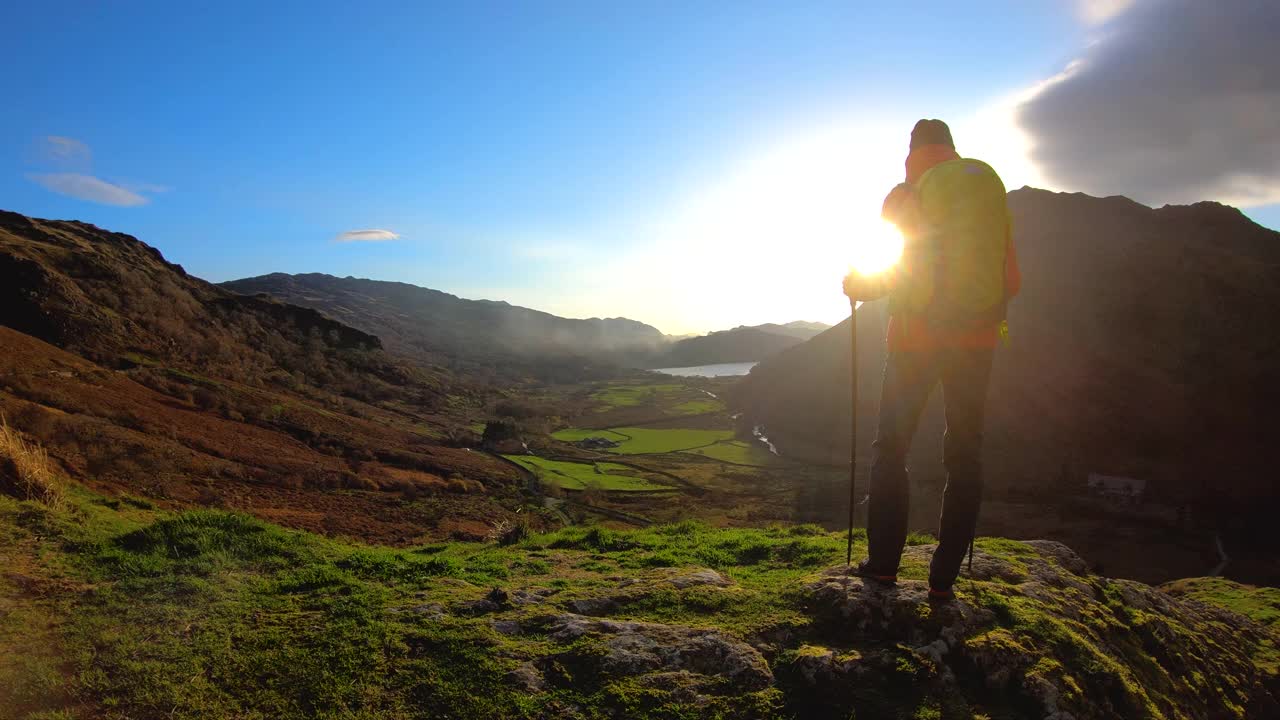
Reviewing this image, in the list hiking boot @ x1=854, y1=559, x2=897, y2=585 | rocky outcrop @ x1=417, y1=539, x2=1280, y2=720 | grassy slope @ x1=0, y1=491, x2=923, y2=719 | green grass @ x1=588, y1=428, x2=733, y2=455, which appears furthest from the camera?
green grass @ x1=588, y1=428, x2=733, y2=455

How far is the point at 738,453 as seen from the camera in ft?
199

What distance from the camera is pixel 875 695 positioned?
152 inches

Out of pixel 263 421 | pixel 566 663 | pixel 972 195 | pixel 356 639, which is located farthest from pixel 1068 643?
pixel 263 421

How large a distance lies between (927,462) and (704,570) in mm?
48774

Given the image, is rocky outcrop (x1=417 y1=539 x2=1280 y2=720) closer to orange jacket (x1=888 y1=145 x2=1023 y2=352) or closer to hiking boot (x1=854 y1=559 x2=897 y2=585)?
hiking boot (x1=854 y1=559 x2=897 y2=585)

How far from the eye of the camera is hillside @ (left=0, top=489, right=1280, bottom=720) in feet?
12.4

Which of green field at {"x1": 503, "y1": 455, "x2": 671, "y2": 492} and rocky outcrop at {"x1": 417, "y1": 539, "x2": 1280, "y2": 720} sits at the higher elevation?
rocky outcrop at {"x1": 417, "y1": 539, "x2": 1280, "y2": 720}

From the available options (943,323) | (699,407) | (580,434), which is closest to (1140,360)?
(580,434)

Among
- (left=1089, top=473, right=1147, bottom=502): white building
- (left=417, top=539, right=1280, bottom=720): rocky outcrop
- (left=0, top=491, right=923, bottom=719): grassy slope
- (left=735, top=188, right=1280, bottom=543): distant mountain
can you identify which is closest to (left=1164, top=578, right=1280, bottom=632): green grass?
(left=417, top=539, right=1280, bottom=720): rocky outcrop

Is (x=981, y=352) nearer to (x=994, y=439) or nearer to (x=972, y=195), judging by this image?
(x=972, y=195)

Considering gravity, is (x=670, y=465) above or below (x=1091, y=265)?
below

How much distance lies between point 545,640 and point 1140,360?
58.0 metres

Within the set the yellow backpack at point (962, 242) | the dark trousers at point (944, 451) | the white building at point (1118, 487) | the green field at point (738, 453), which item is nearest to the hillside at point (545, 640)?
the dark trousers at point (944, 451)

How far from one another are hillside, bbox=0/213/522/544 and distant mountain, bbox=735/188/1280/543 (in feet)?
133
